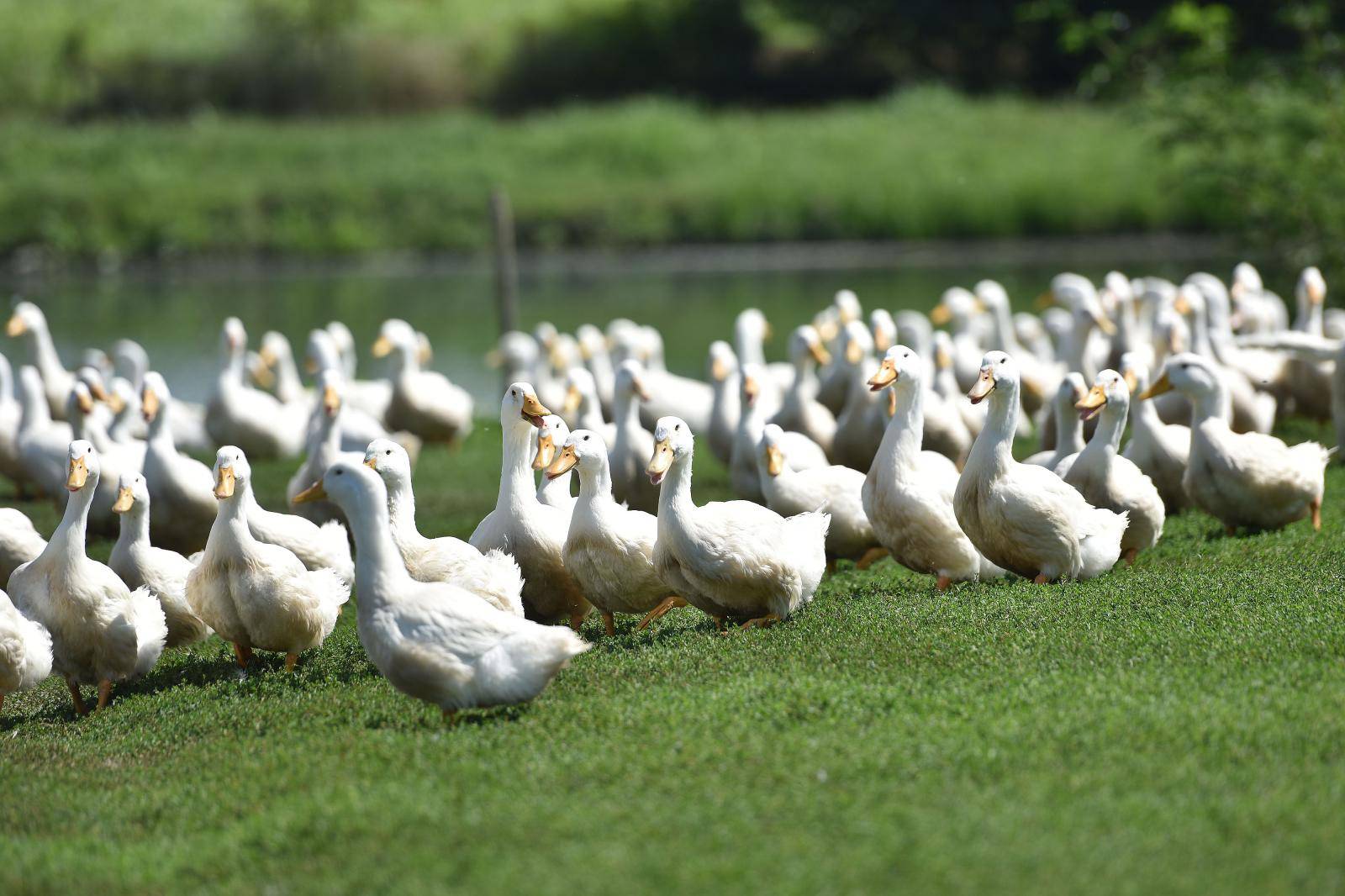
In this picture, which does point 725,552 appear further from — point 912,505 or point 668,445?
point 912,505

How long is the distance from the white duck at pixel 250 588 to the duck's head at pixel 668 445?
1674mm

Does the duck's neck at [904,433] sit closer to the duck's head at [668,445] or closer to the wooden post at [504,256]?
the duck's head at [668,445]

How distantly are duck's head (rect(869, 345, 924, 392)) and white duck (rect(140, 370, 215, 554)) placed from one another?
4255mm

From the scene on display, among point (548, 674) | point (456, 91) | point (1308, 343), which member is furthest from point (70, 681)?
point (456, 91)

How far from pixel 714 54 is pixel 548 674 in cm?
4072

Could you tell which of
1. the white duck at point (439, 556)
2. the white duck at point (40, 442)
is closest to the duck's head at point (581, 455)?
the white duck at point (439, 556)

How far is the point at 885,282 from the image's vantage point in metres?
30.9

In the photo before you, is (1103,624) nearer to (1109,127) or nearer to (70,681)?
(70,681)

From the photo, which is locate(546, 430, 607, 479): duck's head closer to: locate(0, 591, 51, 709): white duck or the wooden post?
locate(0, 591, 51, 709): white duck

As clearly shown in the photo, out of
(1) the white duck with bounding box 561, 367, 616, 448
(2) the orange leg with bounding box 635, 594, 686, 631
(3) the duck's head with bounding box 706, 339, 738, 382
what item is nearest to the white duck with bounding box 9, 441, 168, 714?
(2) the orange leg with bounding box 635, 594, 686, 631

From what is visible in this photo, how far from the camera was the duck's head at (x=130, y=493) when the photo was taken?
8.02m

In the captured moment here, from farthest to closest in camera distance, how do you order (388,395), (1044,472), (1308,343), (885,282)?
1. (885,282)
2. (388,395)
3. (1308,343)
4. (1044,472)

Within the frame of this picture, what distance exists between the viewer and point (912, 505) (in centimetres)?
834

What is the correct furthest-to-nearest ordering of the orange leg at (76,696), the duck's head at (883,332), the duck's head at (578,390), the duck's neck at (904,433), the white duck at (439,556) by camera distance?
the duck's head at (883,332) → the duck's head at (578,390) → the duck's neck at (904,433) → the orange leg at (76,696) → the white duck at (439,556)
